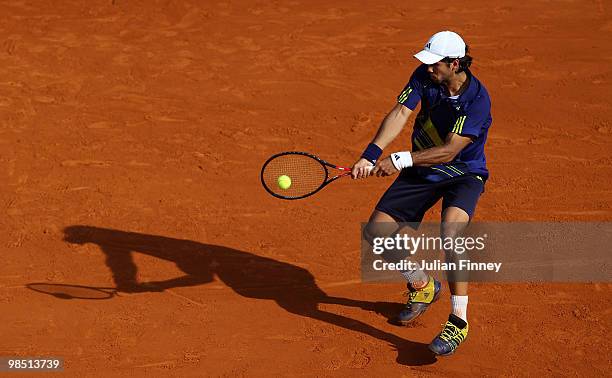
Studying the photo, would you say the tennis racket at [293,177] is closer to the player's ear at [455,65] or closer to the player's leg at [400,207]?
the player's leg at [400,207]

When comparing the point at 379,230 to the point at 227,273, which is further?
the point at 227,273

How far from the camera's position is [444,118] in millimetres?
7352

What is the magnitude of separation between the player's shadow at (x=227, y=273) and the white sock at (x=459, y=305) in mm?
526

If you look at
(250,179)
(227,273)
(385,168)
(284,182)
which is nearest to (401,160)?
(385,168)

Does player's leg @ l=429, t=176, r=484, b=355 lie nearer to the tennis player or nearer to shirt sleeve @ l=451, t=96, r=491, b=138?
the tennis player

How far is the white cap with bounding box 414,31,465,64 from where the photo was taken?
704cm

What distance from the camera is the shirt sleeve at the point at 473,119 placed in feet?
23.3

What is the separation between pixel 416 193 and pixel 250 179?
302 cm

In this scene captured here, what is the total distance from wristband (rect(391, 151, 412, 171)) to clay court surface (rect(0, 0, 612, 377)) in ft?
5.41

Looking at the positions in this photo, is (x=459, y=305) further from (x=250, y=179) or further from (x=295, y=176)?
(x=250, y=179)

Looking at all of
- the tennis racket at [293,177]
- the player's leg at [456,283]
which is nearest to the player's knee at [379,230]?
the player's leg at [456,283]

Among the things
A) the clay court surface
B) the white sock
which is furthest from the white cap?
the clay court surface

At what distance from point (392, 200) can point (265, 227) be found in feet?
7.01

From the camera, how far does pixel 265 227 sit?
935cm
